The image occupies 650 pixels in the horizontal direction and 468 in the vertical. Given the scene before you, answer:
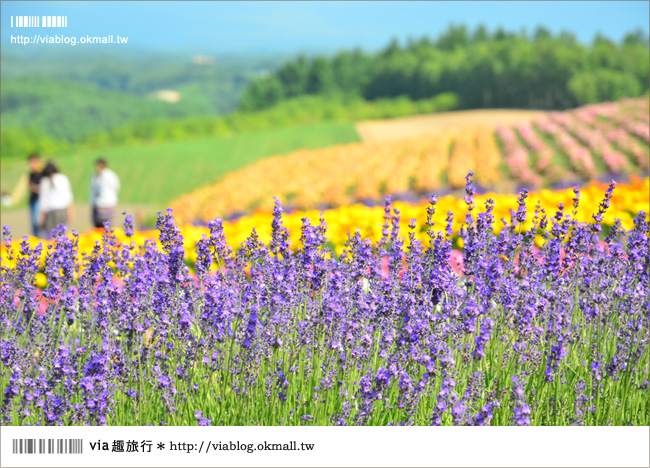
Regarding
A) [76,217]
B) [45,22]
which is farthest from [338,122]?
[45,22]

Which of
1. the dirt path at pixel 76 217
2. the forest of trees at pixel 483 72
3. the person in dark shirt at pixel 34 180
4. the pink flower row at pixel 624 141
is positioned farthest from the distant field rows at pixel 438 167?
the forest of trees at pixel 483 72

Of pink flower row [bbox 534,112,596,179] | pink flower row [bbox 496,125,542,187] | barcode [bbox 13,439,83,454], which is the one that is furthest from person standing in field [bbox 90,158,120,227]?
pink flower row [bbox 534,112,596,179]

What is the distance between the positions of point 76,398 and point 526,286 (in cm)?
203

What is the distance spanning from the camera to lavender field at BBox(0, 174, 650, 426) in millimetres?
2770

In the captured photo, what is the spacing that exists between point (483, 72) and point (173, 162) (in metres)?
29.1

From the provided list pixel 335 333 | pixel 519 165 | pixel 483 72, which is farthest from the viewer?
pixel 483 72

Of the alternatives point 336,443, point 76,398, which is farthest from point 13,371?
point 336,443

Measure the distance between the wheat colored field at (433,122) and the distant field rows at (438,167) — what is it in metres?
10.8

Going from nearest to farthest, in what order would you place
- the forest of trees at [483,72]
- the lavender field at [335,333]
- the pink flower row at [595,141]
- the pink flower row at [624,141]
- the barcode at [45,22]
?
the lavender field at [335,333] < the barcode at [45,22] < the pink flower row at [624,141] < the pink flower row at [595,141] < the forest of trees at [483,72]

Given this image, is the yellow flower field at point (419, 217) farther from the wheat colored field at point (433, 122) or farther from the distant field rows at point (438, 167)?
the wheat colored field at point (433, 122)

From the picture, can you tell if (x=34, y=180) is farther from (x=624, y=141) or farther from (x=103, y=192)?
(x=624, y=141)

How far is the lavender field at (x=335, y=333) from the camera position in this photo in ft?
9.09

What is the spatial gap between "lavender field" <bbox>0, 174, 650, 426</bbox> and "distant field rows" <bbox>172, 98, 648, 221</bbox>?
8125mm

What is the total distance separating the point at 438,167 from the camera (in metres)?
14.5
